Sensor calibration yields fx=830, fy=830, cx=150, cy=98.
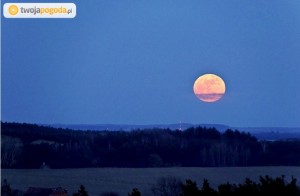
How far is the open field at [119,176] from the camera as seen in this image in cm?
2850

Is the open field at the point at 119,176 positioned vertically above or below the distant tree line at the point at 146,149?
below

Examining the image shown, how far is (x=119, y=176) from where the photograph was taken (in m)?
33.4

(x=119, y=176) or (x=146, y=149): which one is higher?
(x=146, y=149)

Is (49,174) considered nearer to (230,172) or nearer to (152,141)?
(152,141)

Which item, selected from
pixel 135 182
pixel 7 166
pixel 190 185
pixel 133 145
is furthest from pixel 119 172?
pixel 190 185

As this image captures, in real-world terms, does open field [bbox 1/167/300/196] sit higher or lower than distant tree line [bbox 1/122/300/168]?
lower

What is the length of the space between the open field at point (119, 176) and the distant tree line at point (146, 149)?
59 cm

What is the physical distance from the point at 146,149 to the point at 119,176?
3283 millimetres

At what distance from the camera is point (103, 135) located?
3572 centimetres

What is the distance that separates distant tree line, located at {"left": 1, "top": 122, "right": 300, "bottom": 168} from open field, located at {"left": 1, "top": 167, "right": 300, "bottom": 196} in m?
A: 0.59

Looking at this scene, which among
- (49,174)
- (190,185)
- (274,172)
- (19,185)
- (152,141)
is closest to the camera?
(190,185)

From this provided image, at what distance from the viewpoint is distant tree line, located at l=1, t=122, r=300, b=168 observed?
32.5 metres

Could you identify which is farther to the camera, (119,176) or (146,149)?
(146,149)

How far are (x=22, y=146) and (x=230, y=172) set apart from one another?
7.97m
